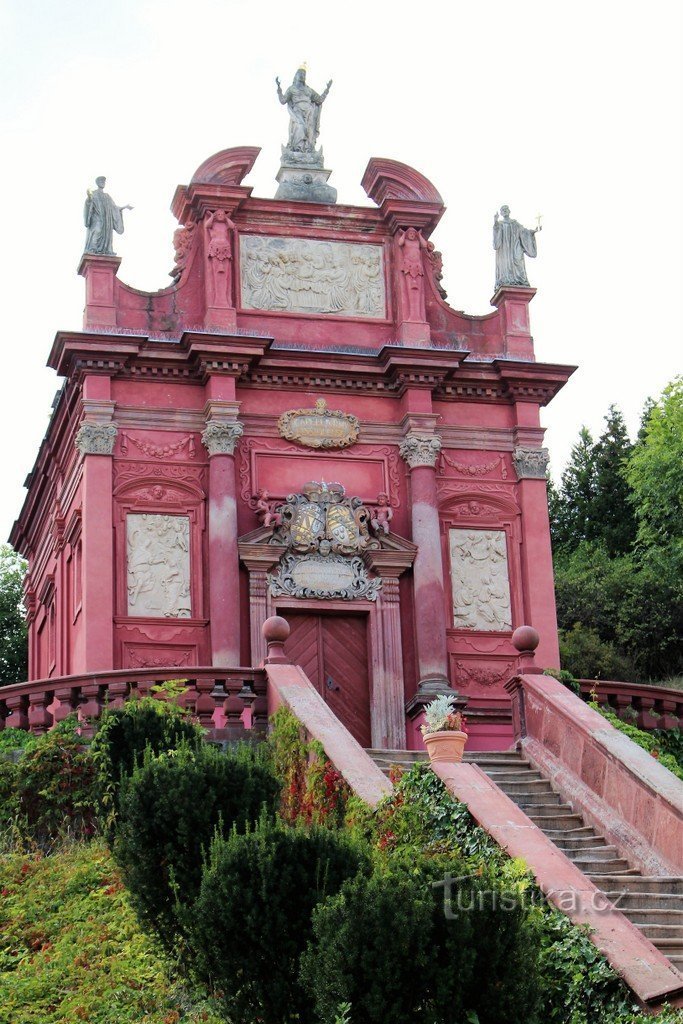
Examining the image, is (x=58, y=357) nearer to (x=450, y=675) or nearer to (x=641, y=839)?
(x=450, y=675)

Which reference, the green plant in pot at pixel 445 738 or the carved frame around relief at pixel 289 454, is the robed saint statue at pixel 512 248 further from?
the green plant in pot at pixel 445 738

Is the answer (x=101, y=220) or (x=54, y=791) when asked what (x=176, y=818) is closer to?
(x=54, y=791)

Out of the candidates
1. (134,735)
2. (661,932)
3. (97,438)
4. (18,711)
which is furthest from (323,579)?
(661,932)

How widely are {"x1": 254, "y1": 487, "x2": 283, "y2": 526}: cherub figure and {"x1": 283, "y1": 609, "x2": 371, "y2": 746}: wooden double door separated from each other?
4.48ft

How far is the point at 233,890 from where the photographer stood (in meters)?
12.6

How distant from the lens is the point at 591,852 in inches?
671

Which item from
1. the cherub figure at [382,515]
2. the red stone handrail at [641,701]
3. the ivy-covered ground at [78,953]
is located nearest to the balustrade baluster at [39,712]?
the ivy-covered ground at [78,953]

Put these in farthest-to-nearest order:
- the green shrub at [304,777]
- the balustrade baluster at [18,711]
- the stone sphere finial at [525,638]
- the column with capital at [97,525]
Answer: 1. the column with capital at [97,525]
2. the stone sphere finial at [525,638]
3. the balustrade baluster at [18,711]
4. the green shrub at [304,777]

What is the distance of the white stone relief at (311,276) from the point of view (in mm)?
27000

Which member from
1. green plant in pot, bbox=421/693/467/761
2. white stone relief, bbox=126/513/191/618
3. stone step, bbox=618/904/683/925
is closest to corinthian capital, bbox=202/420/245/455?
white stone relief, bbox=126/513/191/618

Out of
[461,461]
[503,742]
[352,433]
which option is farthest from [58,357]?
[503,742]

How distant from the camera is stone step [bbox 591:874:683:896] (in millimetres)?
15750

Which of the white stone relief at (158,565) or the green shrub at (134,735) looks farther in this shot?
the white stone relief at (158,565)

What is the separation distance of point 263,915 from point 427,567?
13508 millimetres
